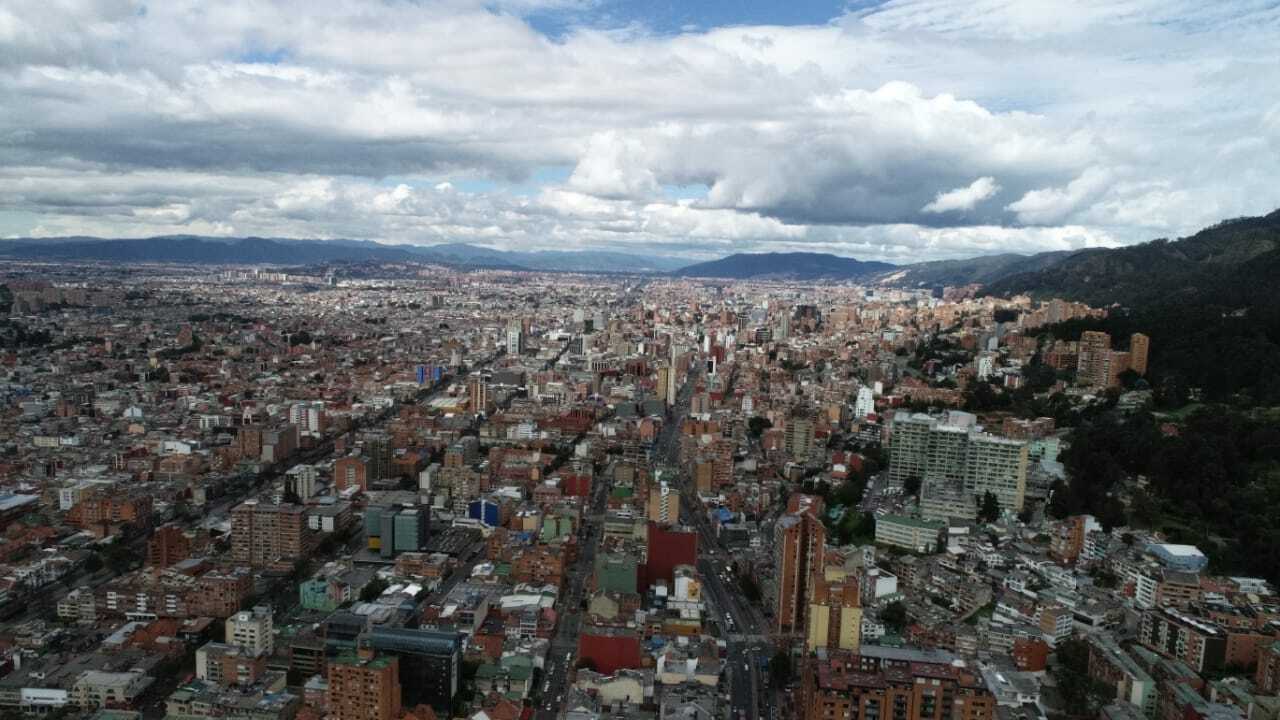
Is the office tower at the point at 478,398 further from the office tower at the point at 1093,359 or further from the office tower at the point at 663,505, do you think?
the office tower at the point at 1093,359

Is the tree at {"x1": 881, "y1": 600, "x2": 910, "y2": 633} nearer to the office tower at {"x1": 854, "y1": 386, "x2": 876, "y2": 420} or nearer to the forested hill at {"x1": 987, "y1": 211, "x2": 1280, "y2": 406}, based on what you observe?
the forested hill at {"x1": 987, "y1": 211, "x2": 1280, "y2": 406}

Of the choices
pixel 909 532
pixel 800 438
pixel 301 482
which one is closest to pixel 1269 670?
pixel 909 532

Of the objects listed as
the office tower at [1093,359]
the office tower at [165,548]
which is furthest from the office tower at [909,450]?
the office tower at [165,548]

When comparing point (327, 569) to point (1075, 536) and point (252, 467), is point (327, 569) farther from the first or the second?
point (1075, 536)

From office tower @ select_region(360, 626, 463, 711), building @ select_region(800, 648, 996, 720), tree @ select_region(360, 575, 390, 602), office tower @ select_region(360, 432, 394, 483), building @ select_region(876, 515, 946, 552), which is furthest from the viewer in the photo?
office tower @ select_region(360, 432, 394, 483)

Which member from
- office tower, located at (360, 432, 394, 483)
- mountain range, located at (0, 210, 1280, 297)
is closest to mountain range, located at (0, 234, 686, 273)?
mountain range, located at (0, 210, 1280, 297)

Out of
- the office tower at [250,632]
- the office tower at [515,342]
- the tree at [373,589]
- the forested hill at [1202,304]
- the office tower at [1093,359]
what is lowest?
the tree at [373,589]
